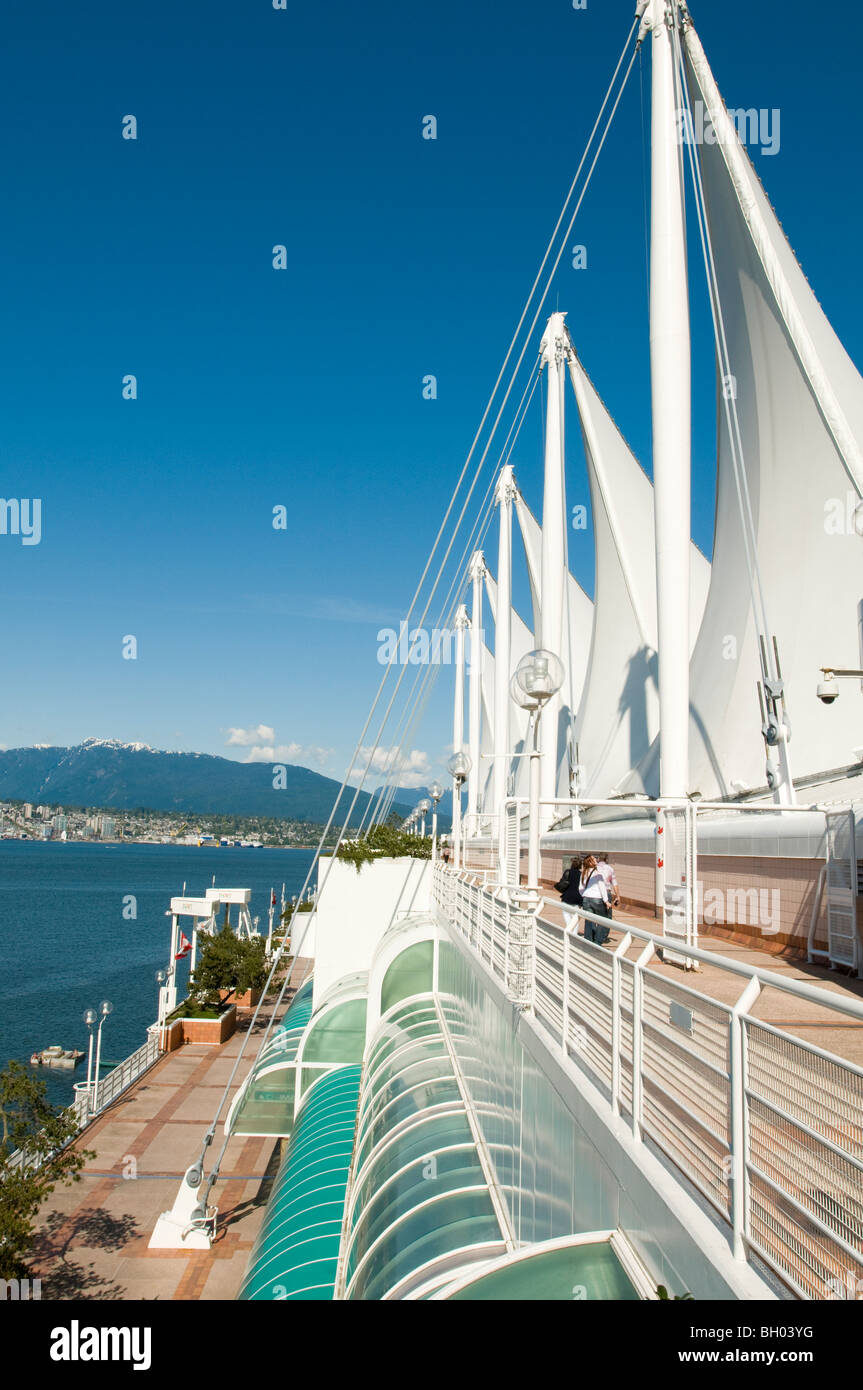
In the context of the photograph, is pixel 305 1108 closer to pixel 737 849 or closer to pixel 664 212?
pixel 737 849

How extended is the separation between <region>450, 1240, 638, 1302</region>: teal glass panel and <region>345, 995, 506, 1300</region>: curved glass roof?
1.56 meters

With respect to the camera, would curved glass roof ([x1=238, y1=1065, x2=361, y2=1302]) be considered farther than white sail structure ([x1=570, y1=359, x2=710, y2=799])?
No

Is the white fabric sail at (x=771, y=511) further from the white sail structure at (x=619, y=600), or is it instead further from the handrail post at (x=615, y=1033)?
the handrail post at (x=615, y=1033)

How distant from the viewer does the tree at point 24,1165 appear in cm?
1223

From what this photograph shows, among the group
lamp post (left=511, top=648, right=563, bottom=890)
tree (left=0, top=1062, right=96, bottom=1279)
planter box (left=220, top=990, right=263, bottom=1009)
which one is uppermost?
lamp post (left=511, top=648, right=563, bottom=890)

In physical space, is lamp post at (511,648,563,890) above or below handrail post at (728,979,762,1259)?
above

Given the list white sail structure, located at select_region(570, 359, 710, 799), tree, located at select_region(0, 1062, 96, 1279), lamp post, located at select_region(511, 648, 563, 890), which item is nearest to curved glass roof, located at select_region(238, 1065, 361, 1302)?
tree, located at select_region(0, 1062, 96, 1279)

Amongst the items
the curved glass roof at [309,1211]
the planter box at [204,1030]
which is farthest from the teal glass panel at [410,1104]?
the planter box at [204,1030]

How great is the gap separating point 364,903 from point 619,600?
15.8 metres

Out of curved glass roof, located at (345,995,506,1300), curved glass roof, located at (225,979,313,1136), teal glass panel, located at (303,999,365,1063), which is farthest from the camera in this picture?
teal glass panel, located at (303,999,365,1063)

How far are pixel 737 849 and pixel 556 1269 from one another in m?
7.88

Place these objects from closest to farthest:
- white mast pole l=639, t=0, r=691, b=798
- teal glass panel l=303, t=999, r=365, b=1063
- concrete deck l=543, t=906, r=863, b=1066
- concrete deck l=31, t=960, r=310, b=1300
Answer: concrete deck l=543, t=906, r=863, b=1066 → white mast pole l=639, t=0, r=691, b=798 → concrete deck l=31, t=960, r=310, b=1300 → teal glass panel l=303, t=999, r=365, b=1063

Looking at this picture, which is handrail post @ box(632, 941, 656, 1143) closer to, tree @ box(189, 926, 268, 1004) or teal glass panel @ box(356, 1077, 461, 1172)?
teal glass panel @ box(356, 1077, 461, 1172)

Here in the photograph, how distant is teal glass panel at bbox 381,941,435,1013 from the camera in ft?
Answer: 47.5
